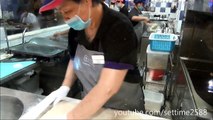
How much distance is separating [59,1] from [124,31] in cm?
28

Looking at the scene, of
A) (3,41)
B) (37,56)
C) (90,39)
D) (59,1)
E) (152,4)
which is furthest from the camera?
(152,4)

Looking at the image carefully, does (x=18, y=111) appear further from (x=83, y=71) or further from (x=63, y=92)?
(x=83, y=71)

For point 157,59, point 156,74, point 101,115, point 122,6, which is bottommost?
point 156,74

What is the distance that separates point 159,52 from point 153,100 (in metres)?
0.56

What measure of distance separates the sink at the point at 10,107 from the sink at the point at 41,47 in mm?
512

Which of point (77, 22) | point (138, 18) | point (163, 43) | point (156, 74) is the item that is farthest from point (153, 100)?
point (77, 22)

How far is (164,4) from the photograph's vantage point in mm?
2861

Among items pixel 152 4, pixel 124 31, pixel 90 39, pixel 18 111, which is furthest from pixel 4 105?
pixel 152 4

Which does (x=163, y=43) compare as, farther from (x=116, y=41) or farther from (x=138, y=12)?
(x=116, y=41)

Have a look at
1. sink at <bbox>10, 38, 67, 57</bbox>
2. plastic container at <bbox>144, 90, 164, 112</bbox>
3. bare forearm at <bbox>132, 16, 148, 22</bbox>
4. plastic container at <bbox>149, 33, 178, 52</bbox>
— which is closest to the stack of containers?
plastic container at <bbox>149, 33, 178, 52</bbox>

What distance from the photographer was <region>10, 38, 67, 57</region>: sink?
5.03ft

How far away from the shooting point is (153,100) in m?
2.05

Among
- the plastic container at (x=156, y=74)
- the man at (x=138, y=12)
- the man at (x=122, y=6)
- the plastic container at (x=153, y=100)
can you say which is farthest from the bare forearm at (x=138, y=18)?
the plastic container at (x=153, y=100)

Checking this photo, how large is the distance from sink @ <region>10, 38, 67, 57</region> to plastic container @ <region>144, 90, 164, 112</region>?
105cm
